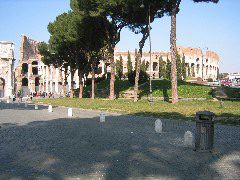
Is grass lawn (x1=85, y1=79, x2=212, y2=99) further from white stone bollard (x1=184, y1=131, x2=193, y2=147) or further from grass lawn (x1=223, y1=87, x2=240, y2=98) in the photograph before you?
white stone bollard (x1=184, y1=131, x2=193, y2=147)

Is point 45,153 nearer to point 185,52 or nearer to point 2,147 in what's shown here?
point 2,147

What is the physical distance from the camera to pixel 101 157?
26.5 ft

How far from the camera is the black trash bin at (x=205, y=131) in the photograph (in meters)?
8.67

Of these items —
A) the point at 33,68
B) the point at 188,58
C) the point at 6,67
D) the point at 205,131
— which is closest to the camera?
the point at 205,131

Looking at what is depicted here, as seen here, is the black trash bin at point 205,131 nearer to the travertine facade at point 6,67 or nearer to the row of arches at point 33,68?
the travertine facade at point 6,67

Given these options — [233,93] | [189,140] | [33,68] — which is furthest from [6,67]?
[189,140]

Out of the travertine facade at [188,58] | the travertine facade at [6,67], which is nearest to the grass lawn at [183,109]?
the travertine facade at [6,67]

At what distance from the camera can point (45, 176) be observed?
6359 millimetres

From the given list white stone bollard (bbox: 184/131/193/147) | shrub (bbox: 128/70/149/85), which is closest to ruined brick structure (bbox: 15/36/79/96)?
shrub (bbox: 128/70/149/85)

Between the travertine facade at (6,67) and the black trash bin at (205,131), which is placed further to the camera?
the travertine facade at (6,67)

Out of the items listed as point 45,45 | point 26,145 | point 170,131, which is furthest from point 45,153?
point 45,45

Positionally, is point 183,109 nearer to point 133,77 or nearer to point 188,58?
point 133,77

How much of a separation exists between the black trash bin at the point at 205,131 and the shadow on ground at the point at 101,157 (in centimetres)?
35

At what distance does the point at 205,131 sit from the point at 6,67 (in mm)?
75026
